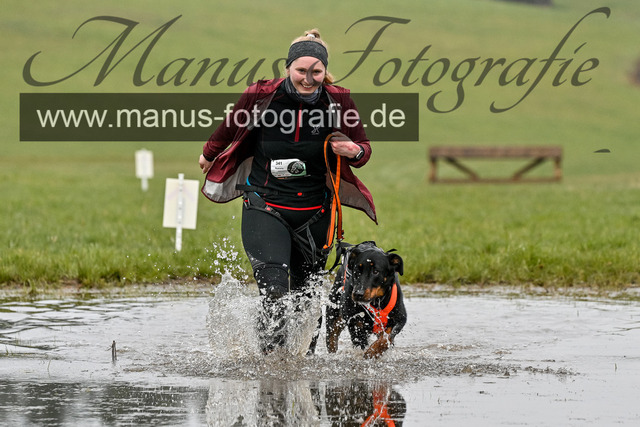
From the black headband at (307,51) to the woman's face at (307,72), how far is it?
0.09 feet

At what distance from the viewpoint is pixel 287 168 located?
22.4ft

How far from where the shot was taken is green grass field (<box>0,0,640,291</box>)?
12.2 meters

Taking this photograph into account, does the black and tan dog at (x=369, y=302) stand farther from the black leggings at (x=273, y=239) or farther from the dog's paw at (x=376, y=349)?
the black leggings at (x=273, y=239)

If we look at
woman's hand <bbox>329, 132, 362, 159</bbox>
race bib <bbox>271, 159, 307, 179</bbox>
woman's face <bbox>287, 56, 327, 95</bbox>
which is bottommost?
race bib <bbox>271, 159, 307, 179</bbox>

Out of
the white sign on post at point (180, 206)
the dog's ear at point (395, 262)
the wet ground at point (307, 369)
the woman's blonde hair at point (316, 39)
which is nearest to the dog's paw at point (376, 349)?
the wet ground at point (307, 369)

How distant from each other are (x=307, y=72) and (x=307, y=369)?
1.93 meters

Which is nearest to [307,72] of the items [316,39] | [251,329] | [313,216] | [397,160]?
[316,39]

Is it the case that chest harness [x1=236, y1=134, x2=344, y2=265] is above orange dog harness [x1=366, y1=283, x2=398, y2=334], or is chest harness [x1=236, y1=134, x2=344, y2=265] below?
above

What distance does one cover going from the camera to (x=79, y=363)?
703cm

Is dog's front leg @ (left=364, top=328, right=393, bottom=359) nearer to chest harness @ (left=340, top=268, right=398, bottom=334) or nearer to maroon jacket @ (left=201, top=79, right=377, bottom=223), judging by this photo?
chest harness @ (left=340, top=268, right=398, bottom=334)

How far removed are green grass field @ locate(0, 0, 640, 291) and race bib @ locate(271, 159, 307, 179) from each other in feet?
8.25

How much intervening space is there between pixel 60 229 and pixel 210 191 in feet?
30.7

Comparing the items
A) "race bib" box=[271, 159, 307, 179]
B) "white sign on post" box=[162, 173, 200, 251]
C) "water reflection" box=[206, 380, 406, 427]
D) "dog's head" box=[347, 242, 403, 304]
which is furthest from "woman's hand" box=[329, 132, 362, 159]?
"white sign on post" box=[162, 173, 200, 251]

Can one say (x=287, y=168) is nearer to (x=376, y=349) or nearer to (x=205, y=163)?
(x=205, y=163)
